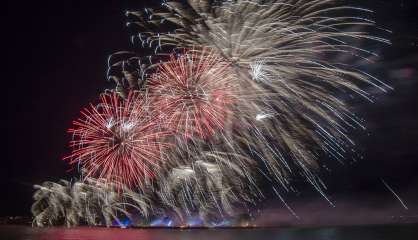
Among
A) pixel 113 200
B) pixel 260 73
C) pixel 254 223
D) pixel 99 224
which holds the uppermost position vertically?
pixel 260 73

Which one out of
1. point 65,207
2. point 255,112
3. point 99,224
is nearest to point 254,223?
point 99,224

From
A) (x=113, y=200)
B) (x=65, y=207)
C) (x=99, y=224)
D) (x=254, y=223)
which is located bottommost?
(x=254, y=223)

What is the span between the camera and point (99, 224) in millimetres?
63625

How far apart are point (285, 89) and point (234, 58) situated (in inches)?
133

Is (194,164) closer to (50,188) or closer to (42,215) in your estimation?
(50,188)

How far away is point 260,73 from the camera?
25.7 meters

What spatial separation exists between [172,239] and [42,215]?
30.2 meters

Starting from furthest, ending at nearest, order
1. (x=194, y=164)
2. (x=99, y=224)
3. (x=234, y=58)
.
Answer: (x=99, y=224) < (x=194, y=164) < (x=234, y=58)

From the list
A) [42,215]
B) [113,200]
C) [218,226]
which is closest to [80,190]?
[113,200]

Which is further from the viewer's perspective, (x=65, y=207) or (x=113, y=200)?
(x=65, y=207)

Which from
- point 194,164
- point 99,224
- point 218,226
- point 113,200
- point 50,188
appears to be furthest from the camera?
point 218,226

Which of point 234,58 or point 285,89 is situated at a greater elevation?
point 234,58

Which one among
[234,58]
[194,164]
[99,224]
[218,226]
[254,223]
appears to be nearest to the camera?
[234,58]

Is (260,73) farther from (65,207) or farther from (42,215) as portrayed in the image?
(42,215)
